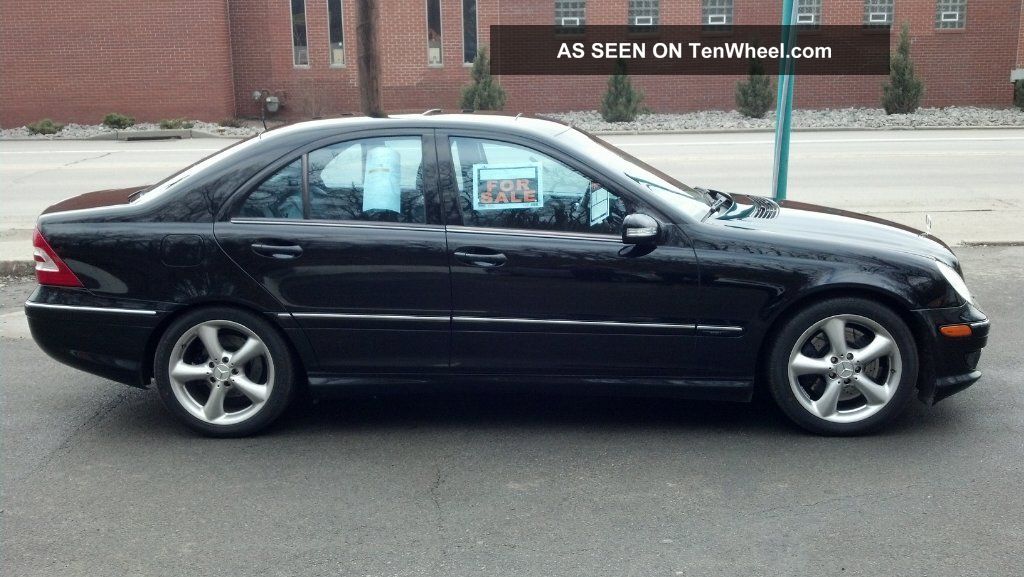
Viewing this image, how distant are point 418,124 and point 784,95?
4.54 metres

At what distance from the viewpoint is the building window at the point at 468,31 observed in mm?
30688

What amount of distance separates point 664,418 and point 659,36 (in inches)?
1057

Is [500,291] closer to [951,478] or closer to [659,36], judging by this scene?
[951,478]

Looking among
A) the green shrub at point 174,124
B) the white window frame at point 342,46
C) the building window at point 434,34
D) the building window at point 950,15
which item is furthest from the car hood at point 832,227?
the building window at point 950,15

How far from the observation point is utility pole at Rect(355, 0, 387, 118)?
409 inches

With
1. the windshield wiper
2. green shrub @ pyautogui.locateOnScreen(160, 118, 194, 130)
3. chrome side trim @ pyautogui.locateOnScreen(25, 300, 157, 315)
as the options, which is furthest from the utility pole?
green shrub @ pyautogui.locateOnScreen(160, 118, 194, 130)

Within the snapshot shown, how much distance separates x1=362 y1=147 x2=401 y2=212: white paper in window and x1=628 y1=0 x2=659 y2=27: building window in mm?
26879

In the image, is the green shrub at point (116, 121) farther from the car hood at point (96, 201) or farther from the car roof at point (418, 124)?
the car roof at point (418, 124)

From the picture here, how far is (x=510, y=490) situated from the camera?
178 inches

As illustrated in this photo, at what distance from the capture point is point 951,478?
4.58 meters

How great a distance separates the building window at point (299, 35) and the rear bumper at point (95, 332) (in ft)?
86.7

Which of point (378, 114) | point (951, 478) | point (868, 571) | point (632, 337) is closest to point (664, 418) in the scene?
point (632, 337)

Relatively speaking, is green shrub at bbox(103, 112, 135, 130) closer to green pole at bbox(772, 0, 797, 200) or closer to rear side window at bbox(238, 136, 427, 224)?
green pole at bbox(772, 0, 797, 200)

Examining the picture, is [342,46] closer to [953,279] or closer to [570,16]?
[570,16]
